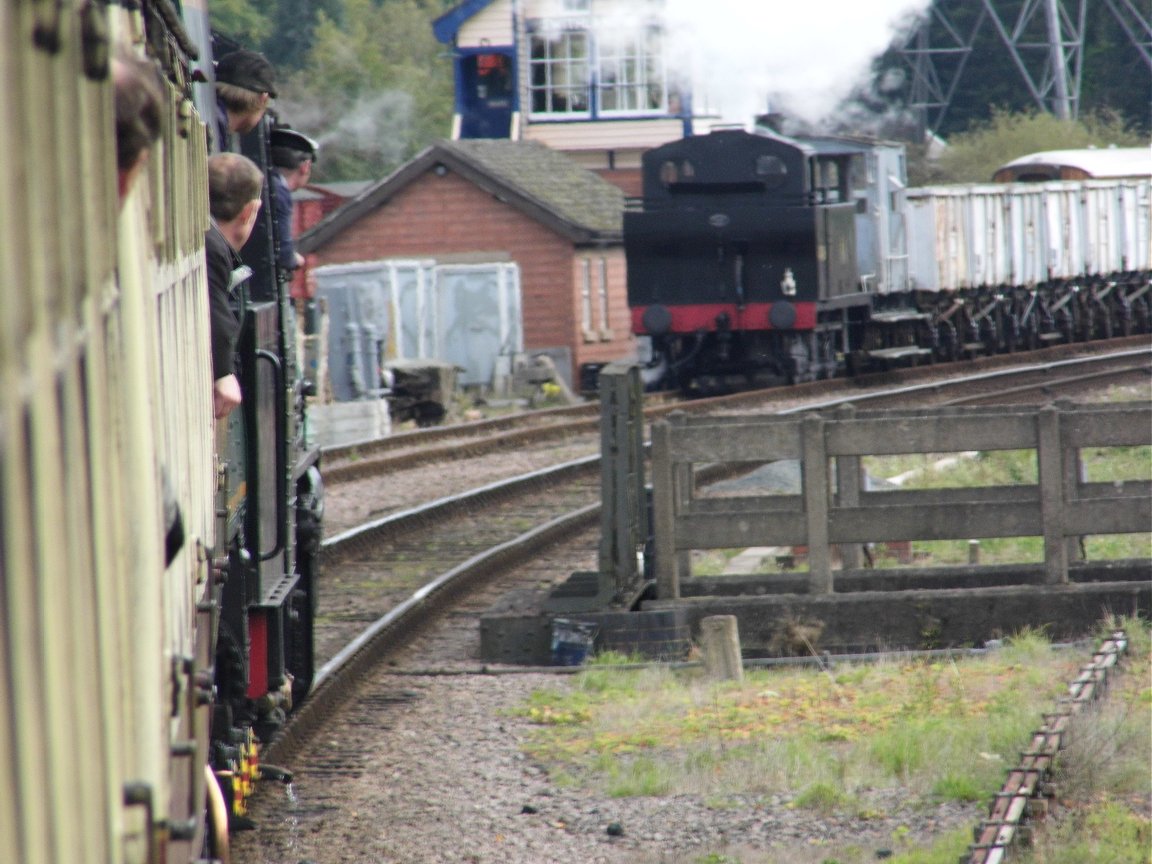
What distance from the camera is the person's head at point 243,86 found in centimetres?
507

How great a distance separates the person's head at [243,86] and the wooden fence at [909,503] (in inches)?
126

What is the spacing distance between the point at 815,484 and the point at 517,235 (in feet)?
66.0

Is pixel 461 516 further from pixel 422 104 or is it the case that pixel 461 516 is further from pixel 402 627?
pixel 422 104

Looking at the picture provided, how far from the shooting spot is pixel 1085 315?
32.4 metres

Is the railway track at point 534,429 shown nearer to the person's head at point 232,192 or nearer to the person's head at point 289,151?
the person's head at point 289,151

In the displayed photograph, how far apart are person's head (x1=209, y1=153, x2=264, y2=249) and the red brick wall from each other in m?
22.3

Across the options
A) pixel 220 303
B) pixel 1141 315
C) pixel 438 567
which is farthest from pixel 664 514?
pixel 1141 315

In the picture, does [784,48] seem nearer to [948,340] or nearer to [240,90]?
[948,340]

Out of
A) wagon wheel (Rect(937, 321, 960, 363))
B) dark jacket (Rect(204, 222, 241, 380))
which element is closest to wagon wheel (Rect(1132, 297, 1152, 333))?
wagon wheel (Rect(937, 321, 960, 363))

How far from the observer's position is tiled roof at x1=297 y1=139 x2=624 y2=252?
2720cm

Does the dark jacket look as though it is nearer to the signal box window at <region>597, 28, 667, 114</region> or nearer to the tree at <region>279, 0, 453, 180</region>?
the signal box window at <region>597, 28, 667, 114</region>

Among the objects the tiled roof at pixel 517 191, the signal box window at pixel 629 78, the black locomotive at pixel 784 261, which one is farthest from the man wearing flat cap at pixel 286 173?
the signal box window at pixel 629 78

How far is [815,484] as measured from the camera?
786 cm

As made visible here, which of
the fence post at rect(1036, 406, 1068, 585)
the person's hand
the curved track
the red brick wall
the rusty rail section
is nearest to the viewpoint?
the person's hand
